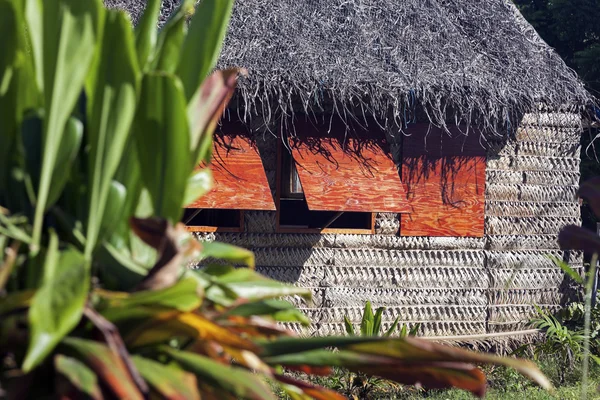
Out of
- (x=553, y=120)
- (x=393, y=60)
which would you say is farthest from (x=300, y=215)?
(x=393, y=60)

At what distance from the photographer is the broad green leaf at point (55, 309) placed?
3.85 feet

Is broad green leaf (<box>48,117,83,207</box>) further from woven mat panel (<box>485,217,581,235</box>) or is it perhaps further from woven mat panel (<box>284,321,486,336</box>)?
woven mat panel (<box>485,217,581,235</box>)

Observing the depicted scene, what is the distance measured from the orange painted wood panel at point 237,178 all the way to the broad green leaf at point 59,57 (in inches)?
189

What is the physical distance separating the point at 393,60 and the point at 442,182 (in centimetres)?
123

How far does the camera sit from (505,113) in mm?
6738

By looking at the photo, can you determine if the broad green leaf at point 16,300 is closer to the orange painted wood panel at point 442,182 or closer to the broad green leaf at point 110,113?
the broad green leaf at point 110,113

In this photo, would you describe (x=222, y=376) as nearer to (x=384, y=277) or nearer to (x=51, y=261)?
(x=51, y=261)

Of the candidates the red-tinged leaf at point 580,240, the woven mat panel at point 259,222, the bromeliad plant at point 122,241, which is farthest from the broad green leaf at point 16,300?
the woven mat panel at point 259,222

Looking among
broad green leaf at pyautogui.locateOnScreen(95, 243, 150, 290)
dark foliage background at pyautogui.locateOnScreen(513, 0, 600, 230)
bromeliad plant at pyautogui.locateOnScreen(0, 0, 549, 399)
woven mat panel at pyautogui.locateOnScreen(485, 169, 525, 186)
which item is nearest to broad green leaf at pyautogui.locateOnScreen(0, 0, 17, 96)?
bromeliad plant at pyautogui.locateOnScreen(0, 0, 549, 399)

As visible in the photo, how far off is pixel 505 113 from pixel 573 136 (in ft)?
4.89

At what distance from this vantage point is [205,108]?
4.95 ft

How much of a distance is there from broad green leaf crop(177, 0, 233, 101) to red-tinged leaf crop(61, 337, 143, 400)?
525mm

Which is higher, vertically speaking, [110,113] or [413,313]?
[110,113]

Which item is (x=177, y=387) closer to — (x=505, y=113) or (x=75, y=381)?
(x=75, y=381)
